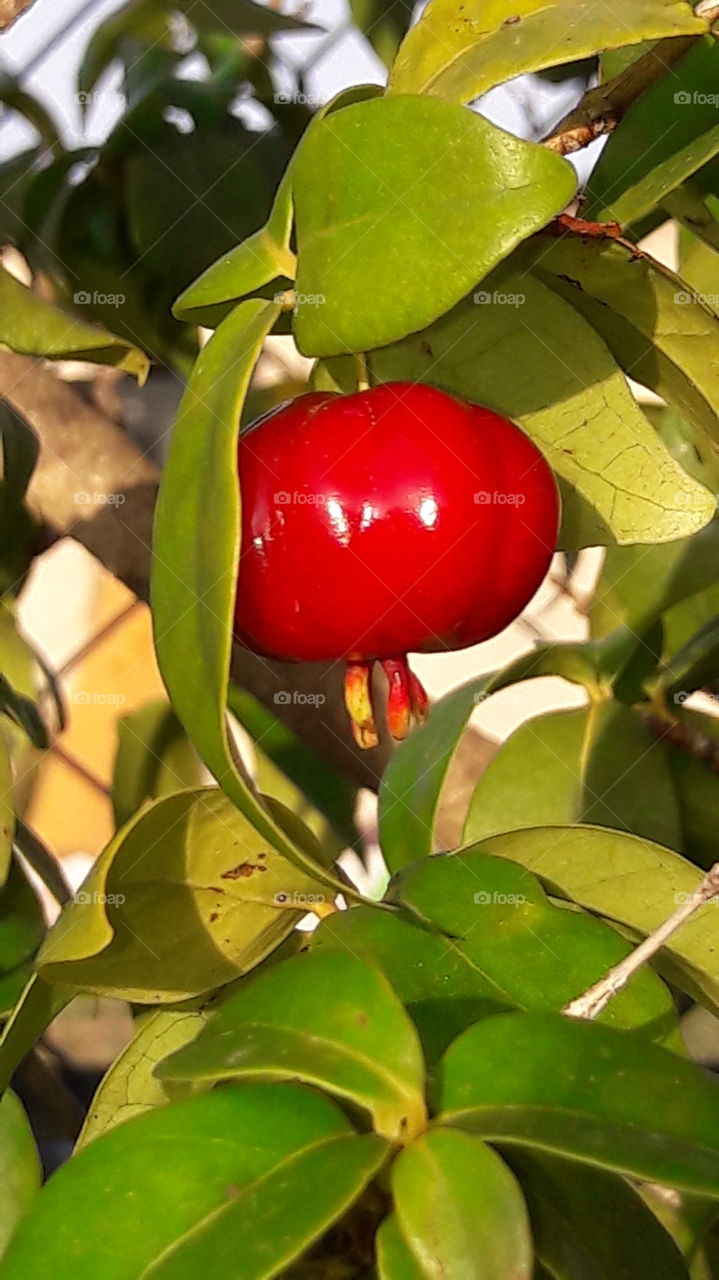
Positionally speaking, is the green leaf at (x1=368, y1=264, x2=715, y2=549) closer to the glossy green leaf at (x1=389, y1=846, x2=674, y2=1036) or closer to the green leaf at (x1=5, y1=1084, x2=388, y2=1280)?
the glossy green leaf at (x1=389, y1=846, x2=674, y2=1036)

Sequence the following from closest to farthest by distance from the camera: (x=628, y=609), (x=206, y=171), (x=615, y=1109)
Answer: (x=615, y=1109) → (x=206, y=171) → (x=628, y=609)

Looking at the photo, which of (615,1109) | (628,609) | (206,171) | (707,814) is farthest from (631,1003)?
(206,171)

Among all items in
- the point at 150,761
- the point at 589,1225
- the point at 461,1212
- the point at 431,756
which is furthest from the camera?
the point at 150,761

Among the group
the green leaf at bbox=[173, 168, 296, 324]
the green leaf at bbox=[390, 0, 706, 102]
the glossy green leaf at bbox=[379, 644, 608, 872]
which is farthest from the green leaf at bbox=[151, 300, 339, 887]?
the glossy green leaf at bbox=[379, 644, 608, 872]

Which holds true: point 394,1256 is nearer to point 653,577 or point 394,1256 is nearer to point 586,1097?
point 586,1097

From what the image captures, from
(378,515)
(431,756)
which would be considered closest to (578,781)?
(431,756)

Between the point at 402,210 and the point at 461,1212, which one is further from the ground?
the point at 402,210

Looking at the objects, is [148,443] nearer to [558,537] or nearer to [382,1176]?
[558,537]

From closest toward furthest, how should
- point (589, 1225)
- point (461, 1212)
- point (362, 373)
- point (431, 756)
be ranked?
point (461, 1212) → point (589, 1225) → point (362, 373) → point (431, 756)

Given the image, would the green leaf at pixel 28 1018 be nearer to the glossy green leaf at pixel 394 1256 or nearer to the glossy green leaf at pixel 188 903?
the glossy green leaf at pixel 188 903
